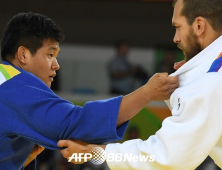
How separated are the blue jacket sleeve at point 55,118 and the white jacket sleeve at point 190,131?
0.34 meters

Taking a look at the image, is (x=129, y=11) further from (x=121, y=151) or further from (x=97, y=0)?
(x=121, y=151)

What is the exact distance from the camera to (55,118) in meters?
2.70

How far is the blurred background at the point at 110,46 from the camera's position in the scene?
29.0 ft

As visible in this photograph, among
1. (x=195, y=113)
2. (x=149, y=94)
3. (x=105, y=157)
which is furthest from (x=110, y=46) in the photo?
(x=195, y=113)

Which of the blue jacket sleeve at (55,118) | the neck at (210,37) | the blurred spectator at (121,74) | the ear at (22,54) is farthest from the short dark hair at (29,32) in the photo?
the blurred spectator at (121,74)

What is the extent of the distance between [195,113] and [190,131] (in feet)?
0.30

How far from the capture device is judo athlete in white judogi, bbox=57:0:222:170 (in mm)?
2342

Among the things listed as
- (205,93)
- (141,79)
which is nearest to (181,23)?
(205,93)

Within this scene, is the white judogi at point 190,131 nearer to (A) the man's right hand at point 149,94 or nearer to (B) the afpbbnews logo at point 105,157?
(B) the afpbbnews logo at point 105,157

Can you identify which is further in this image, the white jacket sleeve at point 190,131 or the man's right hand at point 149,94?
the man's right hand at point 149,94

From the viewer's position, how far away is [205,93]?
92.1 inches

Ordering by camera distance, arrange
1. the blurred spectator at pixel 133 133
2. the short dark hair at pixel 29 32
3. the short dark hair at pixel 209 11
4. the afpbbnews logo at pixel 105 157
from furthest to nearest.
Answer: the blurred spectator at pixel 133 133, the short dark hair at pixel 29 32, the short dark hair at pixel 209 11, the afpbbnews logo at pixel 105 157

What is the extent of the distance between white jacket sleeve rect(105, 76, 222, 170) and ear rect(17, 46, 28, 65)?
102 cm

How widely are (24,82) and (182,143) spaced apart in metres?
1.03
